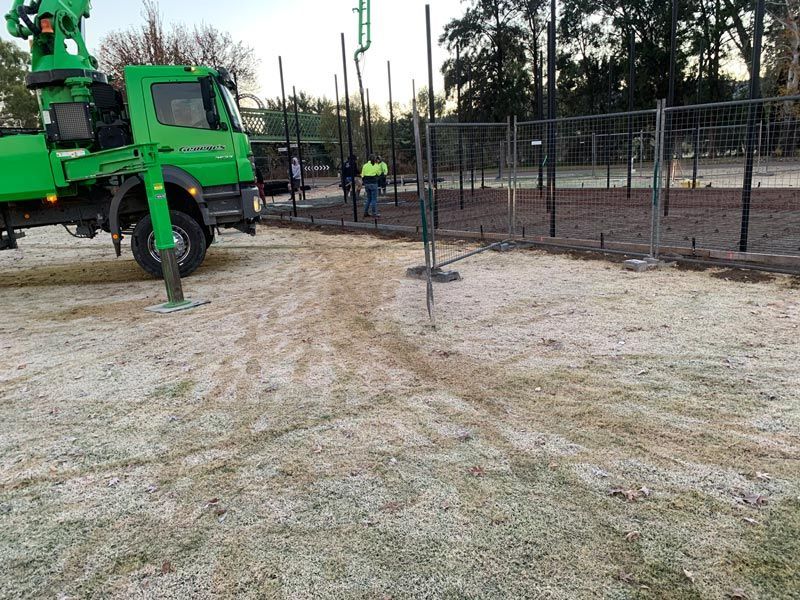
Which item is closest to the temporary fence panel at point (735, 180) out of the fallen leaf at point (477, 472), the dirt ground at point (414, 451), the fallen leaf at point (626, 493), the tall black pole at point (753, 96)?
the tall black pole at point (753, 96)

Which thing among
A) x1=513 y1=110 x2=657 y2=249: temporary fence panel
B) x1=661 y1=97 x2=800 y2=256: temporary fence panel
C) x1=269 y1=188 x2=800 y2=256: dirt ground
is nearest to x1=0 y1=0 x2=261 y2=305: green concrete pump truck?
x1=513 y1=110 x2=657 y2=249: temporary fence panel

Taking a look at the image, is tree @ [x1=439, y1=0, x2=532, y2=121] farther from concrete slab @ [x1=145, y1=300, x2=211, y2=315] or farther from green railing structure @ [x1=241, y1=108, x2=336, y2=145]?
concrete slab @ [x1=145, y1=300, x2=211, y2=315]

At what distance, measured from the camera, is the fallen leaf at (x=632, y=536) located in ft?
8.25

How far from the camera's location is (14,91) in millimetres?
40844

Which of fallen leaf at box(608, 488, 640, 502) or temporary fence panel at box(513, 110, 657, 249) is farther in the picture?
temporary fence panel at box(513, 110, 657, 249)

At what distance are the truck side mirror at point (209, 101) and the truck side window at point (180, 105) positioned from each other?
0.27ft

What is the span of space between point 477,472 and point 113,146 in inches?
307

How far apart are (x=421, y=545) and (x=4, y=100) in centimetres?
5190

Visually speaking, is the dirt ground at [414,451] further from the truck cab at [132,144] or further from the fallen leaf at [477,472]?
the truck cab at [132,144]

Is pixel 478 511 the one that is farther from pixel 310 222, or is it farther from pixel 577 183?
pixel 577 183

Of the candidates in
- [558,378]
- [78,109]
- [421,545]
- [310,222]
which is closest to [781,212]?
[558,378]

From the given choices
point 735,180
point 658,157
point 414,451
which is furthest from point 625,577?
point 735,180

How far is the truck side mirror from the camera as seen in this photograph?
8.23 meters

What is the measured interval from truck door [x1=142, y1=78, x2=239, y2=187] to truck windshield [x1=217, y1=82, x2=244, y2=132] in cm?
11
